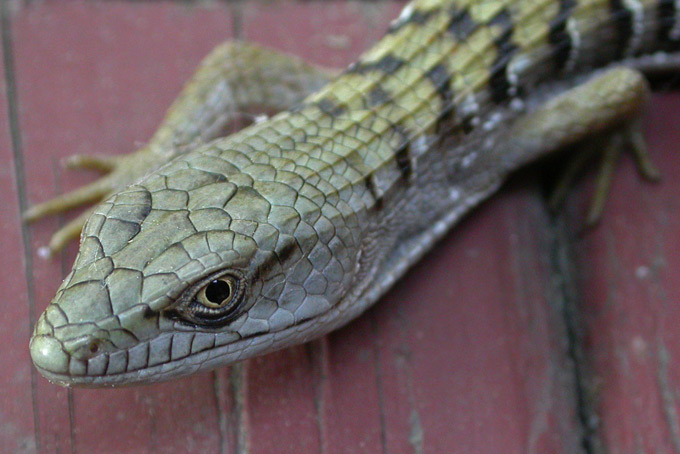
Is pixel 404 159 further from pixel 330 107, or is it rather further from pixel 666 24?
pixel 666 24

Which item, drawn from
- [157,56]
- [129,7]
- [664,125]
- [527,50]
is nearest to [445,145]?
[527,50]

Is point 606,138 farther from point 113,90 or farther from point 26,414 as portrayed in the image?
point 26,414

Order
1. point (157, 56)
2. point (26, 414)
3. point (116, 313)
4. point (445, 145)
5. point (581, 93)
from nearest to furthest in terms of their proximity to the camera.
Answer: point (116, 313) → point (26, 414) → point (445, 145) → point (581, 93) → point (157, 56)

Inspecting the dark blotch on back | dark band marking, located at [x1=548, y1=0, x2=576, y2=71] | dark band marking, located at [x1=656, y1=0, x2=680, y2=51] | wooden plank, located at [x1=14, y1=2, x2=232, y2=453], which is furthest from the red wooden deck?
the dark blotch on back

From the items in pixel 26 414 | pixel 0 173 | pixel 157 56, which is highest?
pixel 157 56

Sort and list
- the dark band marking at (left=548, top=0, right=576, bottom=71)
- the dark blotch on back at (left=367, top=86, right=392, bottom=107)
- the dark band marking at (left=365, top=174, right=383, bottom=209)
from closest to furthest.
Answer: the dark band marking at (left=365, top=174, right=383, bottom=209) < the dark blotch on back at (left=367, top=86, right=392, bottom=107) < the dark band marking at (left=548, top=0, right=576, bottom=71)

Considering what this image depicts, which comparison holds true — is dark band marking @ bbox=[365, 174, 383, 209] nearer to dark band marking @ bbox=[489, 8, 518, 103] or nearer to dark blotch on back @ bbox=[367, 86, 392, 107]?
dark blotch on back @ bbox=[367, 86, 392, 107]

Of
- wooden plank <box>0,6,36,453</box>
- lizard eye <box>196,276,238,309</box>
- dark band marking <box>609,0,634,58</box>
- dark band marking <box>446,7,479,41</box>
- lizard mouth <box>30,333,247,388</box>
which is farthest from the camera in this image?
dark band marking <box>609,0,634,58</box>
